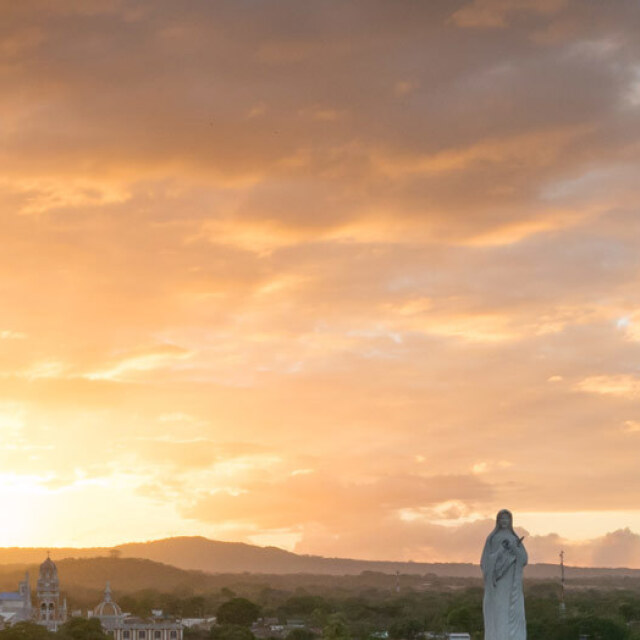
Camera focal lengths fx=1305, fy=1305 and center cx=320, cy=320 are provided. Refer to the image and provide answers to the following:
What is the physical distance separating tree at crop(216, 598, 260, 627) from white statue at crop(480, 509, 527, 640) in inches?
6739

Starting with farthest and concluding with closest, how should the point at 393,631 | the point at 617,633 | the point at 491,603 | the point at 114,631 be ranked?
the point at 114,631 → the point at 393,631 → the point at 617,633 → the point at 491,603

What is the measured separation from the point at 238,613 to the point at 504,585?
172436 millimetres

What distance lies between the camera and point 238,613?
191625mm

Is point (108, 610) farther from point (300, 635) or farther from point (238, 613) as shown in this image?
point (300, 635)

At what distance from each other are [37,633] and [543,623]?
56.7 m

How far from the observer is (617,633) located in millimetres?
137750

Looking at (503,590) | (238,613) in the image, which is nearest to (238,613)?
(238,613)

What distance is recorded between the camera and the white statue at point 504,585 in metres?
24.1

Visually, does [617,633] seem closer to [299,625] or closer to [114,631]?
[299,625]

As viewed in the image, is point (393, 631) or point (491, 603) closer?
point (491, 603)

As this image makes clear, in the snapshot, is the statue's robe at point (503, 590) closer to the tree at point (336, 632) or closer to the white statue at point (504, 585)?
the white statue at point (504, 585)

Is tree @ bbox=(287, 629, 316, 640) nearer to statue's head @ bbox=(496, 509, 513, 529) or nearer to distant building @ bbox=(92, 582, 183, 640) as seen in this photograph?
distant building @ bbox=(92, 582, 183, 640)

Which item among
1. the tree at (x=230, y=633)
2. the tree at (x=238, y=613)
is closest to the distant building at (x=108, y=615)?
the tree at (x=238, y=613)

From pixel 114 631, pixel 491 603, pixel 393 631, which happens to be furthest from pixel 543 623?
pixel 491 603
